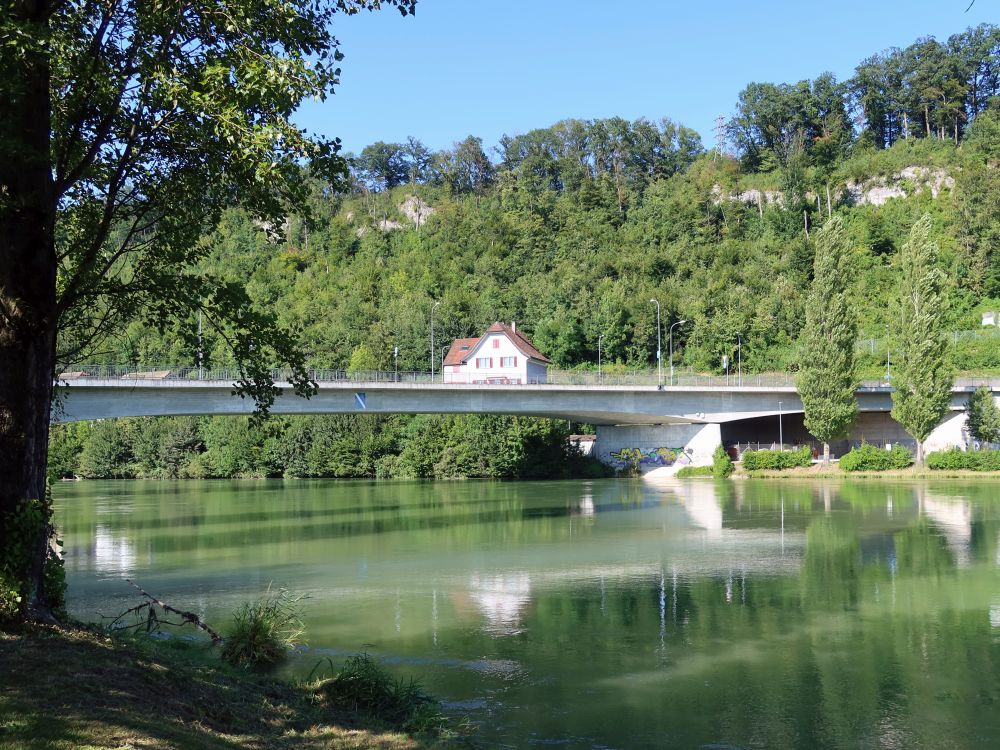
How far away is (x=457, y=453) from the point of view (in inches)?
3408

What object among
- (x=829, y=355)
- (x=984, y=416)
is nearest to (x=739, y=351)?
(x=829, y=355)

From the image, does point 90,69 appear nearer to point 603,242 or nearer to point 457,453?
point 457,453

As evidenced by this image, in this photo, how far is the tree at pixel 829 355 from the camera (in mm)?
68500

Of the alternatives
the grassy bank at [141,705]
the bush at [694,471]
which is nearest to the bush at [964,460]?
the bush at [694,471]

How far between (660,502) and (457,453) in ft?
118

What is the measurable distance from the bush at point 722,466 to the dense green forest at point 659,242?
1702 cm

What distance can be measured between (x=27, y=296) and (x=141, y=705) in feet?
18.0

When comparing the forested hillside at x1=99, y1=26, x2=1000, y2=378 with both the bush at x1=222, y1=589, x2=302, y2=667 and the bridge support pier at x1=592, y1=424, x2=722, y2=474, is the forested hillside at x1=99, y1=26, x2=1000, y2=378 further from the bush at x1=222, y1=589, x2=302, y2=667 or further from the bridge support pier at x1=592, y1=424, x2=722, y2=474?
the bush at x1=222, y1=589, x2=302, y2=667

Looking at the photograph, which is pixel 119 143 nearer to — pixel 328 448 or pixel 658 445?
pixel 658 445

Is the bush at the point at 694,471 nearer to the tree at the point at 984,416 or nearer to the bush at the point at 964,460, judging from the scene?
the bush at the point at 964,460

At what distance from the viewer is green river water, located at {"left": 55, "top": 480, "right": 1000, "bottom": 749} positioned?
44.2ft

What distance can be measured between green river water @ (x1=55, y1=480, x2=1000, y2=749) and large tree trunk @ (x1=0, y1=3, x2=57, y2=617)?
6281 mm

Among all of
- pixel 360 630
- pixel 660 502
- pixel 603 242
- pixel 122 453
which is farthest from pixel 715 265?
pixel 360 630

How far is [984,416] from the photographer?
224 ft
